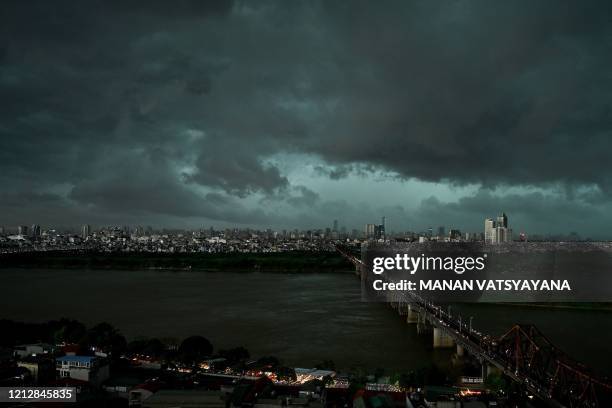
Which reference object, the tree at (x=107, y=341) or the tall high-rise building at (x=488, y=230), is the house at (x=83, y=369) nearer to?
the tree at (x=107, y=341)

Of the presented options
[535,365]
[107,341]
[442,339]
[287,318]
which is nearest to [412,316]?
[442,339]

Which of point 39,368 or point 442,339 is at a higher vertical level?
point 39,368

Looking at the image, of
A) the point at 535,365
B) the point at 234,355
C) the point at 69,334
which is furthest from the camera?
the point at 69,334

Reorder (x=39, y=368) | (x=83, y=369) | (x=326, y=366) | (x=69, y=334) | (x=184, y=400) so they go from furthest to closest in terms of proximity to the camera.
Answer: (x=69, y=334), (x=326, y=366), (x=39, y=368), (x=83, y=369), (x=184, y=400)

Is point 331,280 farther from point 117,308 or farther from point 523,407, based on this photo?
point 523,407

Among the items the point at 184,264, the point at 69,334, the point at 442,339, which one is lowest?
the point at 442,339

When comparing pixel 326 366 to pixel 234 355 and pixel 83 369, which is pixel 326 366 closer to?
pixel 234 355

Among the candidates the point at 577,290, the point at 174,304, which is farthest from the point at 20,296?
the point at 577,290

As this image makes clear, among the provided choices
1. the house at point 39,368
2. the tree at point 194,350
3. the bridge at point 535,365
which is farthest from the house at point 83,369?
the bridge at point 535,365
